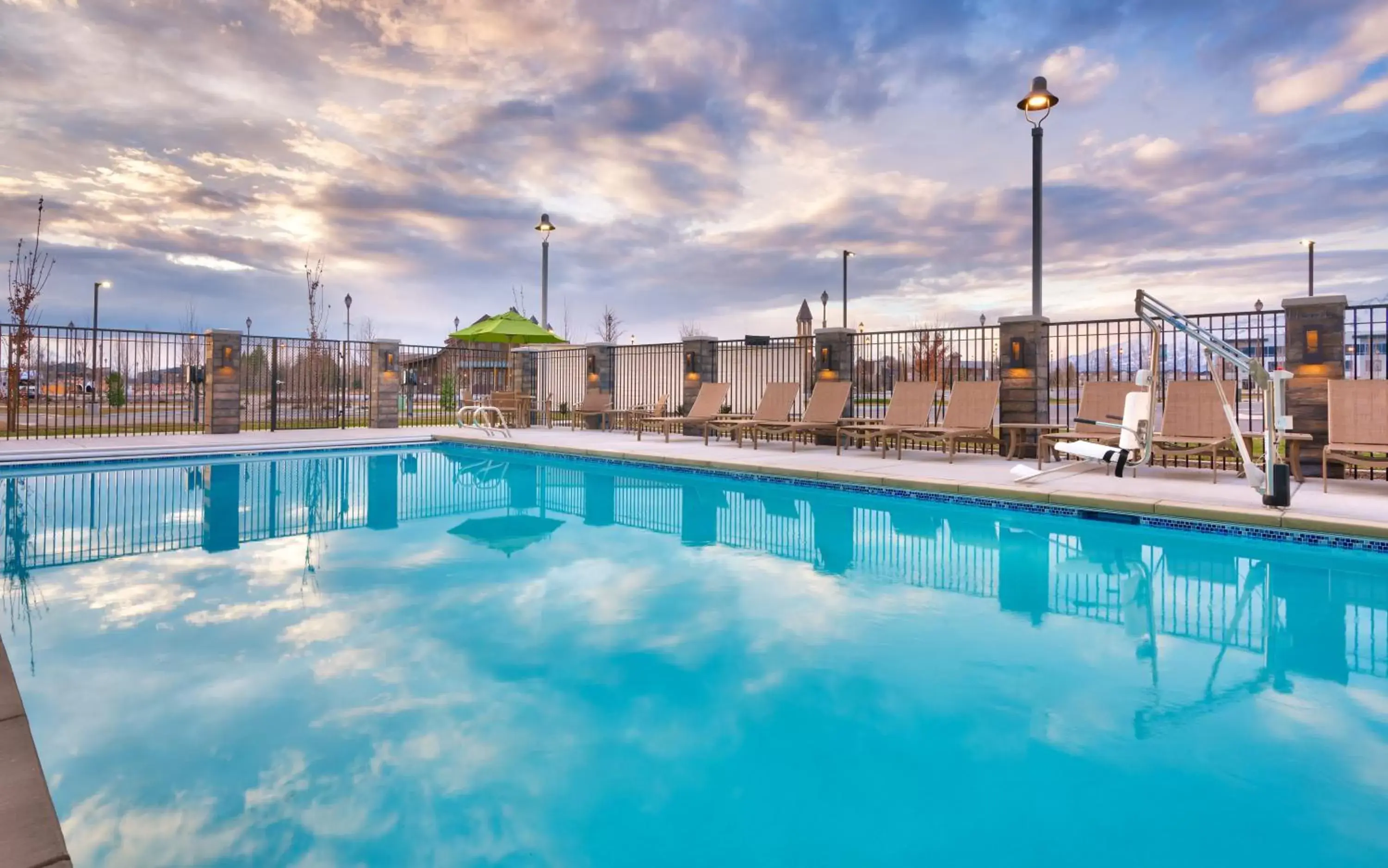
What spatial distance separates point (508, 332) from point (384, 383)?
4700mm

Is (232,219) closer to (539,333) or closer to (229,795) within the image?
(539,333)

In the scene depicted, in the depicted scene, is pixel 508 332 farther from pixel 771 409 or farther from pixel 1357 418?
pixel 1357 418

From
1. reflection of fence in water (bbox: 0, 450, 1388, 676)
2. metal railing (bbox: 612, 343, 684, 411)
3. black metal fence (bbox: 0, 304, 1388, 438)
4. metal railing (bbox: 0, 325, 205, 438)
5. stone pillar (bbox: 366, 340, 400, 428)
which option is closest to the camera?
reflection of fence in water (bbox: 0, 450, 1388, 676)

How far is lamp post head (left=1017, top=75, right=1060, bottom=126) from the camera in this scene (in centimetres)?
799

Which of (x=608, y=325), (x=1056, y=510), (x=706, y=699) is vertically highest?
(x=608, y=325)

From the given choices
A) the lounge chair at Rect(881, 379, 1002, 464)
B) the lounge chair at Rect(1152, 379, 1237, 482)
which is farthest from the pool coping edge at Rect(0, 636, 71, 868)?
the lounge chair at Rect(1152, 379, 1237, 482)

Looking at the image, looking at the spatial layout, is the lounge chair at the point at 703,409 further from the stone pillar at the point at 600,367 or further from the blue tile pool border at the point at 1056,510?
the stone pillar at the point at 600,367

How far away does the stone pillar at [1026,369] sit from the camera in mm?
9898

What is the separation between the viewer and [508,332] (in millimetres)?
13531

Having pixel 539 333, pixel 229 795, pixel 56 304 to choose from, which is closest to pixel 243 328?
pixel 56 304

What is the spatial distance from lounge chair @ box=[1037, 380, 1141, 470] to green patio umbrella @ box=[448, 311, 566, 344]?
9.24 metres

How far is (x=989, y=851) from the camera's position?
76.5 inches

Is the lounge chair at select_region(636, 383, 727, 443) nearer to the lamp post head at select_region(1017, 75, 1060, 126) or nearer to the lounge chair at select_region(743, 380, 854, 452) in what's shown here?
the lounge chair at select_region(743, 380, 854, 452)

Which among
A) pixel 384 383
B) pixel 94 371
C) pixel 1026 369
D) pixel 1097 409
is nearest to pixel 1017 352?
pixel 1026 369
